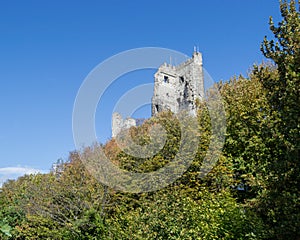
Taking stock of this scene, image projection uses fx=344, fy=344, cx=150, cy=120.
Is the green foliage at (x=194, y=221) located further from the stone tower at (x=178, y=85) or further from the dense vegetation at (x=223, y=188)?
the stone tower at (x=178, y=85)

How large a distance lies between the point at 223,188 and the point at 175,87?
29042 millimetres

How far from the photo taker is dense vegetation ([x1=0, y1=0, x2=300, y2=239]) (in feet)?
21.3

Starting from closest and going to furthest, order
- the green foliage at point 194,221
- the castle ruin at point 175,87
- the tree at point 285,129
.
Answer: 1. the tree at point 285,129
2. the green foliage at point 194,221
3. the castle ruin at point 175,87

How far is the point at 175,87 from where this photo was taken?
4153cm

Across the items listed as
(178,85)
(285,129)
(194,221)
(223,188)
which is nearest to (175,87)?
(178,85)

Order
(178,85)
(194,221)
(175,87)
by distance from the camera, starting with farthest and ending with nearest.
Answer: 1. (178,85)
2. (175,87)
3. (194,221)

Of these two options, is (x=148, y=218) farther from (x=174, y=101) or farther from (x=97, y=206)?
(x=174, y=101)

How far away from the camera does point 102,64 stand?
13102 millimetres

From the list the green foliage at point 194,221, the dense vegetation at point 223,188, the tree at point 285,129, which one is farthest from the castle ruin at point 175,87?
the tree at point 285,129

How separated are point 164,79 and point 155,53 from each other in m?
26.7

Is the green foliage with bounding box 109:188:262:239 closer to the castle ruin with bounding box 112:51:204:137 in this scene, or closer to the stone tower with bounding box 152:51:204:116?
the castle ruin with bounding box 112:51:204:137

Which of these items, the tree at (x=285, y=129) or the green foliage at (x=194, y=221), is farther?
the green foliage at (x=194, y=221)

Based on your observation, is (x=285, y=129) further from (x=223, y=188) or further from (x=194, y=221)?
(x=223, y=188)

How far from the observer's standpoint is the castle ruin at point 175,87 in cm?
3566
